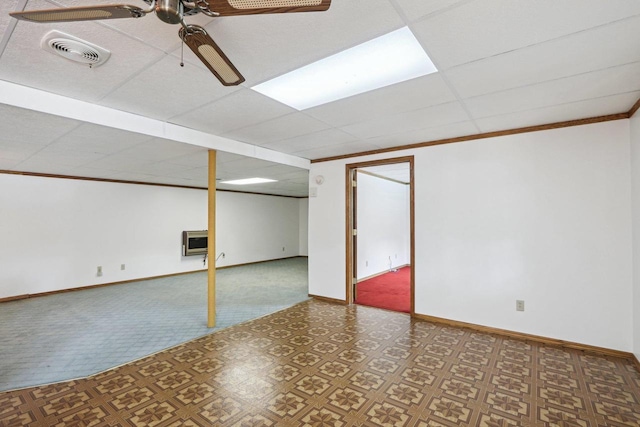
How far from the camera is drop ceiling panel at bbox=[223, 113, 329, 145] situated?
3033mm

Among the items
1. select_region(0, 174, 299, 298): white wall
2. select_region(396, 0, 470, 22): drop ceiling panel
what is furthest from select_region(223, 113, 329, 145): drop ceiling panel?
select_region(0, 174, 299, 298): white wall

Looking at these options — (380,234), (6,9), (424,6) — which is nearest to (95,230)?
(6,9)

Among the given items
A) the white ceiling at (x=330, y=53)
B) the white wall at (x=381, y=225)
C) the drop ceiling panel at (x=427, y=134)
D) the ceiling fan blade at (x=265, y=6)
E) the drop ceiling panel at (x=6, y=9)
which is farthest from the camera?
the white wall at (x=381, y=225)

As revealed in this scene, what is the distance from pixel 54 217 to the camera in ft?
18.0

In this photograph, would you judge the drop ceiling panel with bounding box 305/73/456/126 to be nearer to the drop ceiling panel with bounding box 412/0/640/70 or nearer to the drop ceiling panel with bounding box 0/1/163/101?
the drop ceiling panel with bounding box 412/0/640/70

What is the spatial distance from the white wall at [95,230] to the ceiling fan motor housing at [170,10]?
Answer: 6222 mm

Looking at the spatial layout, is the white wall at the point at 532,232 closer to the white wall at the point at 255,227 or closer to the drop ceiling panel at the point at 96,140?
the drop ceiling panel at the point at 96,140

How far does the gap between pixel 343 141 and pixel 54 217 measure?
18.8ft

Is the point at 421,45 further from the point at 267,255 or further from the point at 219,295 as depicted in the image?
the point at 267,255

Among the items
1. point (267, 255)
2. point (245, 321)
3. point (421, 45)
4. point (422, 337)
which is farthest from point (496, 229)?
point (267, 255)

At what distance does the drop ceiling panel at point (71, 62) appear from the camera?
5.23ft

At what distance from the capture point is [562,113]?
2850 mm

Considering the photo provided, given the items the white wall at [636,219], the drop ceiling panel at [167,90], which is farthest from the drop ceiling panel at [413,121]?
the drop ceiling panel at [167,90]

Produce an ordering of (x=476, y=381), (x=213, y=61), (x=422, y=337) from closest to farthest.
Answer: (x=213, y=61)
(x=476, y=381)
(x=422, y=337)
